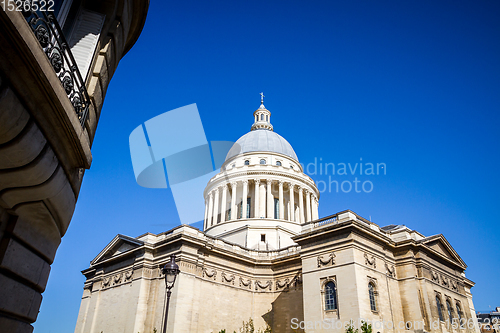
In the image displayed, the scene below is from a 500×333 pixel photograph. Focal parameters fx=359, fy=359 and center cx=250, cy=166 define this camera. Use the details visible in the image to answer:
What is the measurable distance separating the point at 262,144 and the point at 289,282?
23.9 meters

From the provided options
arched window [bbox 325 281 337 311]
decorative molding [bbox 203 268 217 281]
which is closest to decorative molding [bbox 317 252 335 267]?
arched window [bbox 325 281 337 311]

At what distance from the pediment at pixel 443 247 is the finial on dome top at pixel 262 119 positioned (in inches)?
1315

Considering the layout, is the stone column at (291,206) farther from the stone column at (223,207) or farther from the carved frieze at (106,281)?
the carved frieze at (106,281)

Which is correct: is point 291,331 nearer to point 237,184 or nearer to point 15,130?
point 237,184

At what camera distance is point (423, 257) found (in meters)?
29.2

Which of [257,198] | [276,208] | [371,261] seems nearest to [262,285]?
[371,261]

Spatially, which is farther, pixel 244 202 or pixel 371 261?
pixel 244 202

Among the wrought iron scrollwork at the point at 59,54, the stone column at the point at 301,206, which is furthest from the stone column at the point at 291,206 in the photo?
the wrought iron scrollwork at the point at 59,54

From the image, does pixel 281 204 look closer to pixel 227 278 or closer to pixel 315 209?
pixel 315 209

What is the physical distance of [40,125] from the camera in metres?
5.04

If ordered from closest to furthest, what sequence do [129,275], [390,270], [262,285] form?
[390,270]
[129,275]
[262,285]

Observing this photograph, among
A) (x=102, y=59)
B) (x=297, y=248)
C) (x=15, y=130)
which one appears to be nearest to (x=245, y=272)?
(x=297, y=248)

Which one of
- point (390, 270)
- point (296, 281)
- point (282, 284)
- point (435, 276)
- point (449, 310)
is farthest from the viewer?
point (282, 284)

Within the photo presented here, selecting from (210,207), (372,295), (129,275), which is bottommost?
(372,295)
